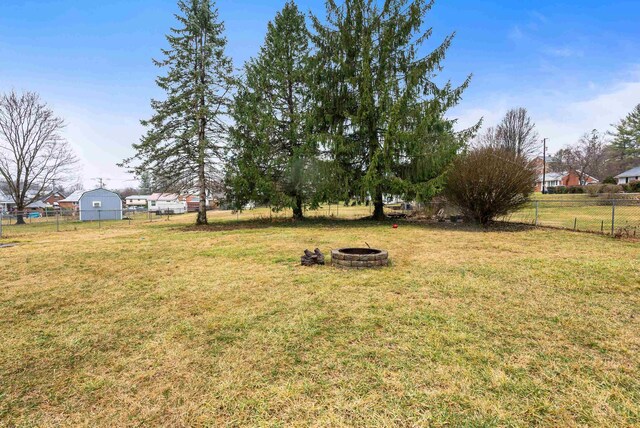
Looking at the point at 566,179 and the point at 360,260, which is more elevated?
the point at 566,179

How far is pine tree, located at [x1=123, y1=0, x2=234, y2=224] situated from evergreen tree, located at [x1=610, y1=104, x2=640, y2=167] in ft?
155

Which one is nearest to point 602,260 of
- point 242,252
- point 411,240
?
point 411,240

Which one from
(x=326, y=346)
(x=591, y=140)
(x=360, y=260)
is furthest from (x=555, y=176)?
(x=326, y=346)

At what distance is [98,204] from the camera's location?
2842 cm

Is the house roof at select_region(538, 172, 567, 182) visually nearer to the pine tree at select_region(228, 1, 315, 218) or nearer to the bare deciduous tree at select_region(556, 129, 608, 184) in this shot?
the bare deciduous tree at select_region(556, 129, 608, 184)

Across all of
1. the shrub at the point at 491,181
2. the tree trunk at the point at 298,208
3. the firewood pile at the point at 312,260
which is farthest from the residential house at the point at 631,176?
the firewood pile at the point at 312,260

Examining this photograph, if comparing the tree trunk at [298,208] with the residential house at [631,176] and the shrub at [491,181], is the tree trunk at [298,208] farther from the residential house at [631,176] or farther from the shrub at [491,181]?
the residential house at [631,176]

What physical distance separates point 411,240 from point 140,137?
14185mm

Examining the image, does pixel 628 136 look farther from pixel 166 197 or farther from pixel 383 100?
pixel 166 197

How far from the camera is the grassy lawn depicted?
6.23ft

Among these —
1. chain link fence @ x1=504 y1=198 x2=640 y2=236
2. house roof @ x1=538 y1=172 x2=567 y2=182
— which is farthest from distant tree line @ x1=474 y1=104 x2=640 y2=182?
chain link fence @ x1=504 y1=198 x2=640 y2=236

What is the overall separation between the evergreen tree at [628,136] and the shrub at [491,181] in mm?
38208

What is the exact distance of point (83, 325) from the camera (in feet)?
11.0

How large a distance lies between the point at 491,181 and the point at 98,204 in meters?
Answer: 34.3
